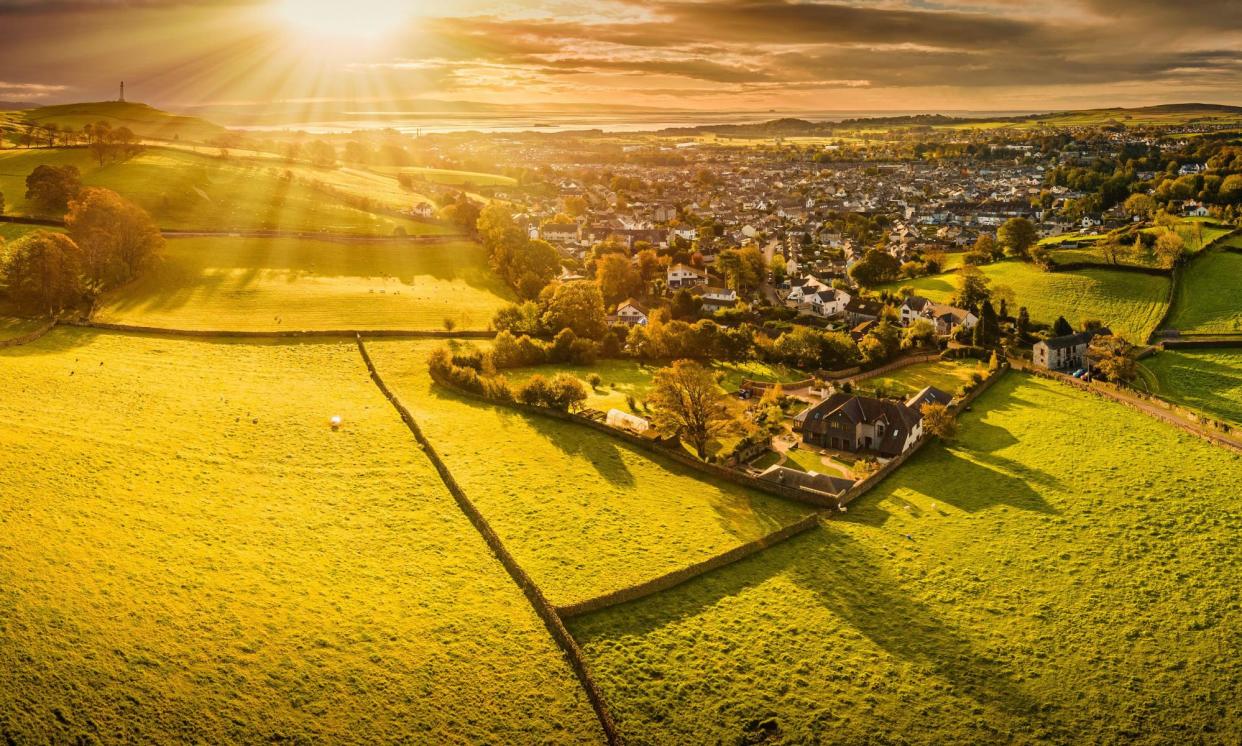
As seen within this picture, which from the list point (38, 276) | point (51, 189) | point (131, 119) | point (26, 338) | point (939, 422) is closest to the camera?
point (939, 422)

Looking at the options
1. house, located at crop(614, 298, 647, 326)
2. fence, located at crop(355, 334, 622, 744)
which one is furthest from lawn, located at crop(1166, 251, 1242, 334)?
fence, located at crop(355, 334, 622, 744)

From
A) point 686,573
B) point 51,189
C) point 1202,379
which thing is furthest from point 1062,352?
point 51,189

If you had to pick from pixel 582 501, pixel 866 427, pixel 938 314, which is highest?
pixel 938 314

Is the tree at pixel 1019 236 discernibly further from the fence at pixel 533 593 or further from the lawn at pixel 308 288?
the fence at pixel 533 593

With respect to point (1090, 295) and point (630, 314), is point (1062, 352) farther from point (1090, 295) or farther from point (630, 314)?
point (630, 314)

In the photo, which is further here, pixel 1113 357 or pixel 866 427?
pixel 1113 357

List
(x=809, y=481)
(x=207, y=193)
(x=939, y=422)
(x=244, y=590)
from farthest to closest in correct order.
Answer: (x=207, y=193), (x=939, y=422), (x=809, y=481), (x=244, y=590)

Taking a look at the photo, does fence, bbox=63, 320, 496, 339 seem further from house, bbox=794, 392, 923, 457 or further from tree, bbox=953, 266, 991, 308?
tree, bbox=953, 266, 991, 308
